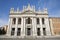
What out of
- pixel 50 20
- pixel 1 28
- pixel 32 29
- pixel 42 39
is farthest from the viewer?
pixel 1 28

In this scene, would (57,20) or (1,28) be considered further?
(1,28)

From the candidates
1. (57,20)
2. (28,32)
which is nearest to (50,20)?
(57,20)

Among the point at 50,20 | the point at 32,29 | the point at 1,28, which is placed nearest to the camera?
the point at 32,29

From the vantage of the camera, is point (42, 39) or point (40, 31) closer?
point (42, 39)

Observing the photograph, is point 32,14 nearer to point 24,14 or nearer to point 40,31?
point 24,14

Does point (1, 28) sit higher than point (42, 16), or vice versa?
point (42, 16)

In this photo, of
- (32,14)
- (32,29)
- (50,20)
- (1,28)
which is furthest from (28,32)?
(1,28)

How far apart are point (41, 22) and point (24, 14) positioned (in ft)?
21.4

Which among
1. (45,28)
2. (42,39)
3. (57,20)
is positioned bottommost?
(42,39)

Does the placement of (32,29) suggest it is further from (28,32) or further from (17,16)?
(17,16)

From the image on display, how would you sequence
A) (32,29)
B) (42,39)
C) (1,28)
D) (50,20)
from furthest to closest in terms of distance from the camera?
1. (1,28)
2. (50,20)
3. (32,29)
4. (42,39)

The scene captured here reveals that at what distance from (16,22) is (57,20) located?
15442mm

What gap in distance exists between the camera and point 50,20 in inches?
1606

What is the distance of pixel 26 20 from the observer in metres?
38.6
